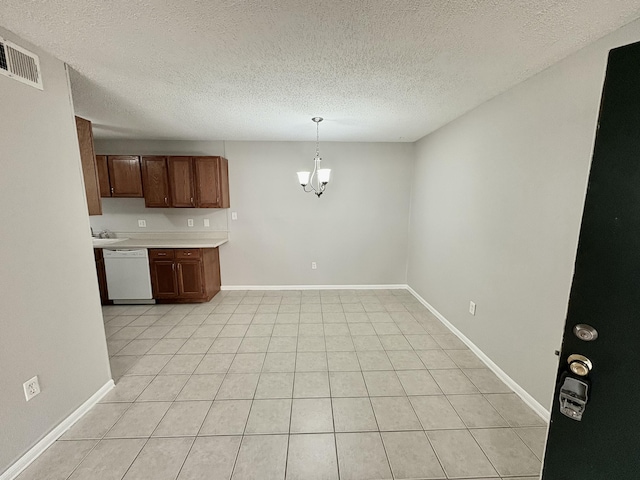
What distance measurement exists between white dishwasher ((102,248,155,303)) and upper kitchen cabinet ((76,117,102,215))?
4.81 feet

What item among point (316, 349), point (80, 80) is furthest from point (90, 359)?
point (80, 80)

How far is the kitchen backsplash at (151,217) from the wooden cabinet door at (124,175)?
0.84 ft

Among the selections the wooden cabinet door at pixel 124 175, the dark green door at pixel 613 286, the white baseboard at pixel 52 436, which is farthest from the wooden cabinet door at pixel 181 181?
the dark green door at pixel 613 286

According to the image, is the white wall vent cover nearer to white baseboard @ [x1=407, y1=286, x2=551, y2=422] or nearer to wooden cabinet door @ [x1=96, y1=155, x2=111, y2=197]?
wooden cabinet door @ [x1=96, y1=155, x2=111, y2=197]

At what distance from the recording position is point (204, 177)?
12.4 ft

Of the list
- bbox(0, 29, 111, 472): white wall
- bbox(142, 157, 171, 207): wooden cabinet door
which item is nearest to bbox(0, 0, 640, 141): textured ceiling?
bbox(0, 29, 111, 472): white wall

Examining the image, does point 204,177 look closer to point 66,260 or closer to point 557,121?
point 66,260

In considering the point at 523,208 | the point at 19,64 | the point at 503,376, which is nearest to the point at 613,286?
the point at 523,208

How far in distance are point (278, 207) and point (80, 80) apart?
2589 mm

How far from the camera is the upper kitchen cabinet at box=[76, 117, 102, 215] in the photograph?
217 cm

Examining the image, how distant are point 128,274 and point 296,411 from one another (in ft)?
10.2

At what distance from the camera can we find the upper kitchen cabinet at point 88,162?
217 cm

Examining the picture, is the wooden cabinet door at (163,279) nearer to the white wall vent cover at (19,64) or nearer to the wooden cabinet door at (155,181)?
the wooden cabinet door at (155,181)

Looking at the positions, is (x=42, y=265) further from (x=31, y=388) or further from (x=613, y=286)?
(x=613, y=286)
